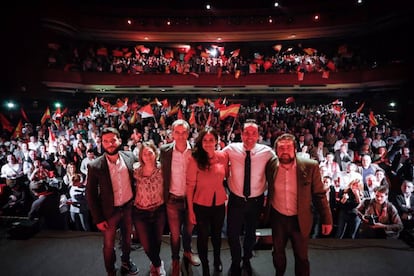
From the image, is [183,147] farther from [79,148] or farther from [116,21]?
[116,21]

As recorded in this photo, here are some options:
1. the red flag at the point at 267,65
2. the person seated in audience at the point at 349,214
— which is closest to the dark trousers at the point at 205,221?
the person seated in audience at the point at 349,214

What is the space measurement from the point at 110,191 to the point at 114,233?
19.5 inches

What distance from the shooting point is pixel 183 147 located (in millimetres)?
2932

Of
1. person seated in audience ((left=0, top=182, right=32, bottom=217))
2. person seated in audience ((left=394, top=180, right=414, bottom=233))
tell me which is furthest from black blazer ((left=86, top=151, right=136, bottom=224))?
person seated in audience ((left=394, top=180, right=414, bottom=233))

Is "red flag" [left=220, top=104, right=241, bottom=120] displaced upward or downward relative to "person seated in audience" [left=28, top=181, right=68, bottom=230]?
upward

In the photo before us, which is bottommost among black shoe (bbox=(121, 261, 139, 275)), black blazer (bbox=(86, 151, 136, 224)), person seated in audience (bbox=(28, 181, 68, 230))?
black shoe (bbox=(121, 261, 139, 275))

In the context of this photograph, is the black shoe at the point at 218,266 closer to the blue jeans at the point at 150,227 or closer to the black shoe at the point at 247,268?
the black shoe at the point at 247,268

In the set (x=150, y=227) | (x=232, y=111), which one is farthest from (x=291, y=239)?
(x=232, y=111)

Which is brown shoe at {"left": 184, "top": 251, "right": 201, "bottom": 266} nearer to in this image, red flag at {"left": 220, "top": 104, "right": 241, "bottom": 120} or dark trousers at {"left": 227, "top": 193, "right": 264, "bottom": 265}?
dark trousers at {"left": 227, "top": 193, "right": 264, "bottom": 265}

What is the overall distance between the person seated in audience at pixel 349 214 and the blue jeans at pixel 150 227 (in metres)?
2.72

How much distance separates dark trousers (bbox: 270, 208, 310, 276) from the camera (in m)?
2.64

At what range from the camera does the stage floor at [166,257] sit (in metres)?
3.18

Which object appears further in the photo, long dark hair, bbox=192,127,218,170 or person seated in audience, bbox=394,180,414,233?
person seated in audience, bbox=394,180,414,233

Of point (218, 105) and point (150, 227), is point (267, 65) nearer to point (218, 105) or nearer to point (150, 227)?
point (218, 105)
